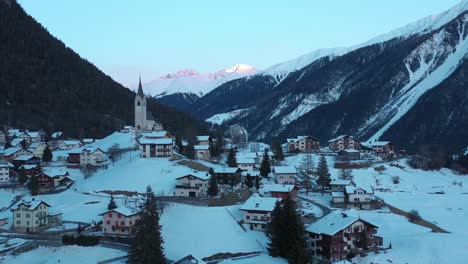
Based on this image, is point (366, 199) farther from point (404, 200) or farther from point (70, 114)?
point (70, 114)

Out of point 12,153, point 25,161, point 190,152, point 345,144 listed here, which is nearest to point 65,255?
point 190,152

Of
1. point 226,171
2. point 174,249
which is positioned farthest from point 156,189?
point 174,249

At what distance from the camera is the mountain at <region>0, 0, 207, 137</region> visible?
124m

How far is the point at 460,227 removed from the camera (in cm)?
A: 5859

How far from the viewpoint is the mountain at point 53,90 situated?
124 meters

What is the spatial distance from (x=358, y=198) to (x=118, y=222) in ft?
91.5

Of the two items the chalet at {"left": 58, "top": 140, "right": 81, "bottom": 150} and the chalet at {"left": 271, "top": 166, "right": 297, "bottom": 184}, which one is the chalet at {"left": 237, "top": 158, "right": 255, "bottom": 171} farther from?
the chalet at {"left": 58, "top": 140, "right": 81, "bottom": 150}

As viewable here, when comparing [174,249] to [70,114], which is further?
[70,114]

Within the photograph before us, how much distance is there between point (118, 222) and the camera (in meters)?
49.5

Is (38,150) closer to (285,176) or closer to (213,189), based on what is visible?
(285,176)

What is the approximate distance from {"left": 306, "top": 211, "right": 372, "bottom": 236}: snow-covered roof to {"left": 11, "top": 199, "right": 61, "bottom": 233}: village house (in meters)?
24.2

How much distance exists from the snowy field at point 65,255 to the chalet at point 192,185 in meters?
16.0

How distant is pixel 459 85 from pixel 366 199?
145963 mm

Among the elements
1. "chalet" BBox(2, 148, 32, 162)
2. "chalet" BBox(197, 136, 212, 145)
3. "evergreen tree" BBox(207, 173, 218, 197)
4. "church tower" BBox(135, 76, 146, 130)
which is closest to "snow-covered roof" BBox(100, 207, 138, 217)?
"evergreen tree" BBox(207, 173, 218, 197)
